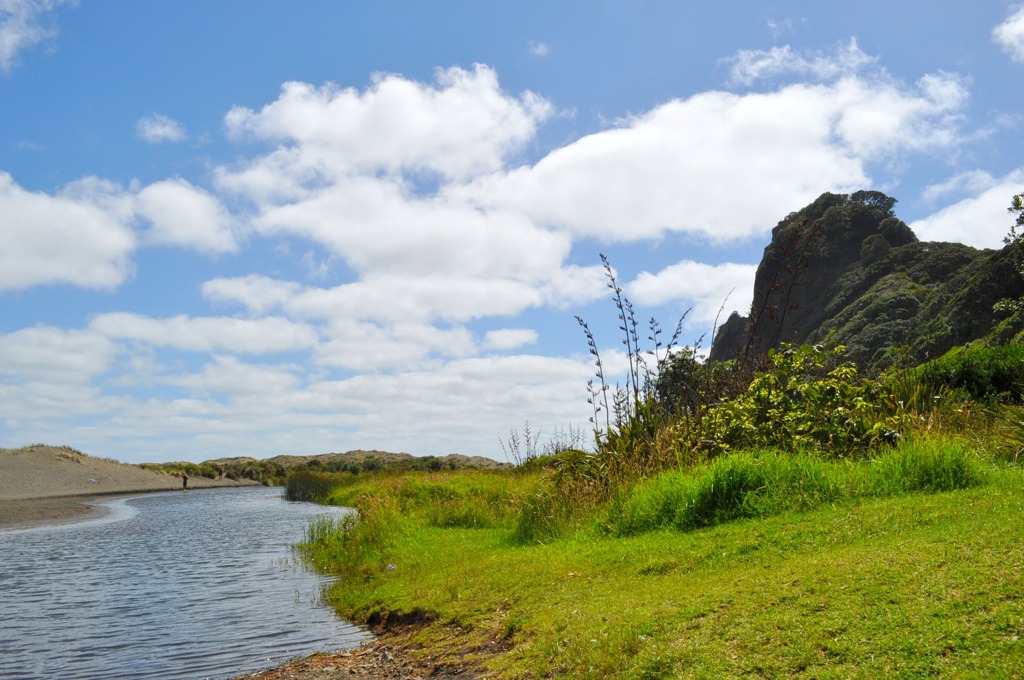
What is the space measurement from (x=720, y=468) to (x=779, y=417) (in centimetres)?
247

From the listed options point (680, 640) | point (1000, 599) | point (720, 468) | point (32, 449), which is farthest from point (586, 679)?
point (32, 449)

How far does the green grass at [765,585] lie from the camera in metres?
4.73

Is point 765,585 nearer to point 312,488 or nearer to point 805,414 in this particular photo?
point 805,414

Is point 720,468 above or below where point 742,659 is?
above

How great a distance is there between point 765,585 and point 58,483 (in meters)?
53.0

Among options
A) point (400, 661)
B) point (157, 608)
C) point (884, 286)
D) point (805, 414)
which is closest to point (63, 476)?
point (157, 608)

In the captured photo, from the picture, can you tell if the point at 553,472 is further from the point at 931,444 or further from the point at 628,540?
the point at 931,444

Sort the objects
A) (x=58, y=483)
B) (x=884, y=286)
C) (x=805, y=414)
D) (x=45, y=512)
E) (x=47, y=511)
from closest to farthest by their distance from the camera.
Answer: (x=805, y=414)
(x=45, y=512)
(x=47, y=511)
(x=58, y=483)
(x=884, y=286)

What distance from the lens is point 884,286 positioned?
60.8 metres

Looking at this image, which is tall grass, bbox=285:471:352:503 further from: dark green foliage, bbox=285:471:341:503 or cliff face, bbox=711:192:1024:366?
cliff face, bbox=711:192:1024:366

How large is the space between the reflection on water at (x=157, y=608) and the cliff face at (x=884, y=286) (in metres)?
19.1

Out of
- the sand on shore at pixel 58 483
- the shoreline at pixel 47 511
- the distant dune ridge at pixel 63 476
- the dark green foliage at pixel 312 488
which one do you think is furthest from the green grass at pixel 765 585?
the distant dune ridge at pixel 63 476

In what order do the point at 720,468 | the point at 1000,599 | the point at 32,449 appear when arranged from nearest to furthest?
the point at 1000,599
the point at 720,468
the point at 32,449

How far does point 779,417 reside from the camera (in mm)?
11711
